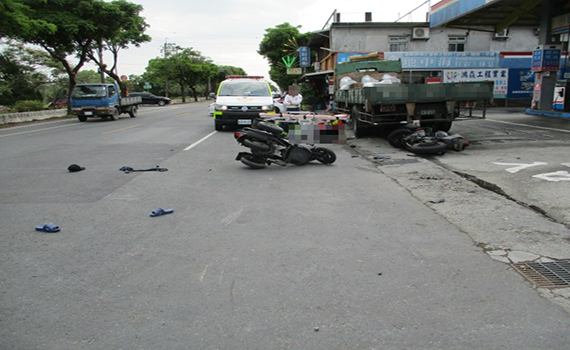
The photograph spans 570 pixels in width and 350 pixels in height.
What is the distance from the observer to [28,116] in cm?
2300

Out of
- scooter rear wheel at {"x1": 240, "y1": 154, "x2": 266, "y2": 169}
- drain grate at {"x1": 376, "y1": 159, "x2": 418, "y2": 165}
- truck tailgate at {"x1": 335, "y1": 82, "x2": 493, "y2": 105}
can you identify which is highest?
truck tailgate at {"x1": 335, "y1": 82, "x2": 493, "y2": 105}

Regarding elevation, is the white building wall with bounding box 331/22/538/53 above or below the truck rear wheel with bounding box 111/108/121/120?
above

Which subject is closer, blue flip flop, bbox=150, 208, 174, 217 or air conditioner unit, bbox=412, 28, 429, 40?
blue flip flop, bbox=150, 208, 174, 217

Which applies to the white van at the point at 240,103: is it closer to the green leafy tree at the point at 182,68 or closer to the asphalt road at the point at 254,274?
the asphalt road at the point at 254,274

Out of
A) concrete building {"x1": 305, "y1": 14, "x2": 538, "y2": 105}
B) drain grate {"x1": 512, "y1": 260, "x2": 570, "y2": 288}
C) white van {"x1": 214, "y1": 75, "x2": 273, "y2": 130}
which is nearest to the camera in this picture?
drain grate {"x1": 512, "y1": 260, "x2": 570, "y2": 288}

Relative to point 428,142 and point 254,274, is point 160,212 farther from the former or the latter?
point 428,142

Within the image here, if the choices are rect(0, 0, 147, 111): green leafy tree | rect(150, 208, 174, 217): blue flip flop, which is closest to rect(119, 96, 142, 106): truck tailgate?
rect(0, 0, 147, 111): green leafy tree

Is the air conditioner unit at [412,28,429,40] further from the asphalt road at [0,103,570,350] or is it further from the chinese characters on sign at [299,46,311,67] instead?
the asphalt road at [0,103,570,350]

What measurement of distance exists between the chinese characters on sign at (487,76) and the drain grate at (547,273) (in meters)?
26.9

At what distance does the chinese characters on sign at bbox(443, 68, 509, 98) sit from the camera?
28328mm

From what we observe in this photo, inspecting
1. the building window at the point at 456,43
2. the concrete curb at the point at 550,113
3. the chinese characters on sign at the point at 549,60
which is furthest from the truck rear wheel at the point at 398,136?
the building window at the point at 456,43

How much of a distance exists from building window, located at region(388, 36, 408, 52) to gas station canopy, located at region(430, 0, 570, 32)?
7.32 metres

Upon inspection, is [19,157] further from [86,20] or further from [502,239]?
[86,20]

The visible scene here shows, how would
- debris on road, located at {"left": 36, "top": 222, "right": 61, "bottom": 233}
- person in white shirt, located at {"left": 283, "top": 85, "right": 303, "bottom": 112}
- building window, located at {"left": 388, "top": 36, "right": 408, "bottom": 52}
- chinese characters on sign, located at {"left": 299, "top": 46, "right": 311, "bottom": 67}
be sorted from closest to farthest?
debris on road, located at {"left": 36, "top": 222, "right": 61, "bottom": 233} → person in white shirt, located at {"left": 283, "top": 85, "right": 303, "bottom": 112} → building window, located at {"left": 388, "top": 36, "right": 408, "bottom": 52} → chinese characters on sign, located at {"left": 299, "top": 46, "right": 311, "bottom": 67}
